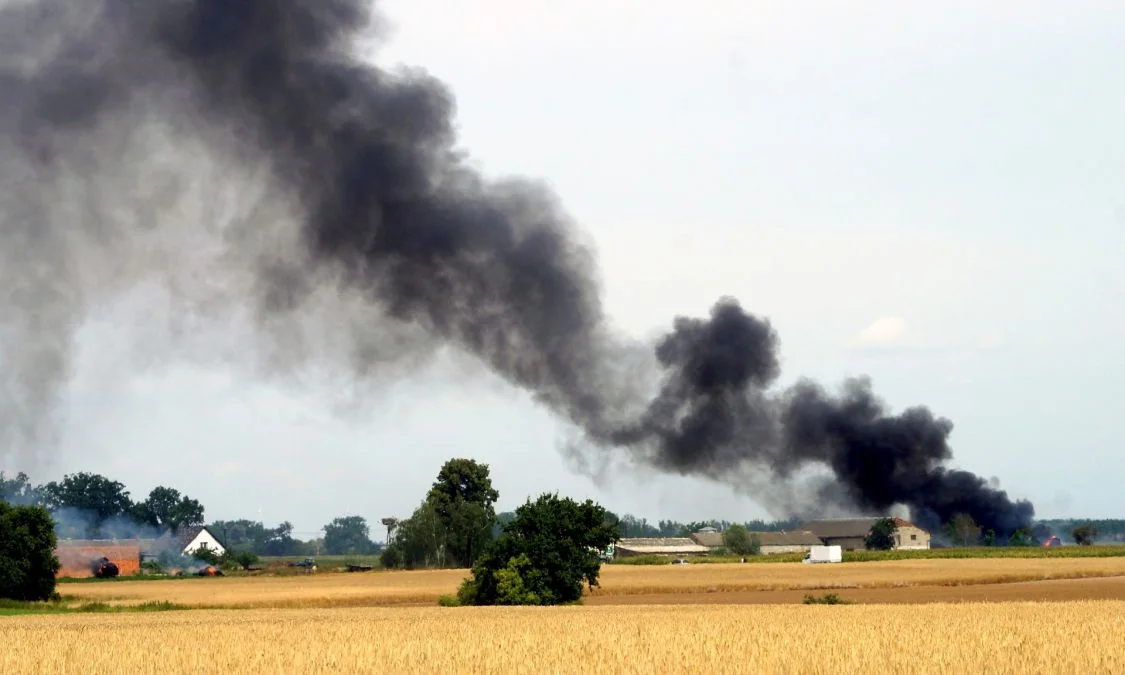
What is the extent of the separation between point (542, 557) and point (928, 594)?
22664mm

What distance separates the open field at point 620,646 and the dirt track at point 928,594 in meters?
23.0

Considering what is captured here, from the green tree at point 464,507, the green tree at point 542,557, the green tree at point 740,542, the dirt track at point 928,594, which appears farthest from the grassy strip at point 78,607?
the green tree at point 740,542

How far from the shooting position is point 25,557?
8550 centimetres

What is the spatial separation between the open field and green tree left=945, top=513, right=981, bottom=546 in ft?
376

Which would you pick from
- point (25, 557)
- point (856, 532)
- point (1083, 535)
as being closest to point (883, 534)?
point (856, 532)

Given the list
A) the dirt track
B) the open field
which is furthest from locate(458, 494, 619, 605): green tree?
the open field

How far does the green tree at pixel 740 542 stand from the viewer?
186m

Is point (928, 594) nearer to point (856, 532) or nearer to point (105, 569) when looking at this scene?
Answer: point (105, 569)

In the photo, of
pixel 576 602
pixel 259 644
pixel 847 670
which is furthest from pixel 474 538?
pixel 847 670

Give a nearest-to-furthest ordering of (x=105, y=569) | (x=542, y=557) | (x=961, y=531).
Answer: (x=542, y=557) < (x=105, y=569) < (x=961, y=531)

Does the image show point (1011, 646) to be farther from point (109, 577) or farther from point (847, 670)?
point (109, 577)

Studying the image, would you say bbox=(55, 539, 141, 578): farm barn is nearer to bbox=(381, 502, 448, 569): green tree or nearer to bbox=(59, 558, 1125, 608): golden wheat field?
bbox=(59, 558, 1125, 608): golden wheat field

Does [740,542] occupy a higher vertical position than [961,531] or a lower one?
lower

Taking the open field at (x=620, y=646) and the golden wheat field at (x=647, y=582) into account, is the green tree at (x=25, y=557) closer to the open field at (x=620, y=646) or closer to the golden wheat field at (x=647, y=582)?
the golden wheat field at (x=647, y=582)
